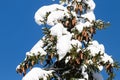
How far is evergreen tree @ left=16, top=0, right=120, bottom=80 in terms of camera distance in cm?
2044

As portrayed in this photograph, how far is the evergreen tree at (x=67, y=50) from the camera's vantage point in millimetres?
20438

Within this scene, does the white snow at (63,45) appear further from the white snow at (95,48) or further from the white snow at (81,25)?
the white snow at (95,48)

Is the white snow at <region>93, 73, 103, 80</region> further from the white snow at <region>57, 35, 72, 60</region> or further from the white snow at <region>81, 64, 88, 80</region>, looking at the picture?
the white snow at <region>57, 35, 72, 60</region>

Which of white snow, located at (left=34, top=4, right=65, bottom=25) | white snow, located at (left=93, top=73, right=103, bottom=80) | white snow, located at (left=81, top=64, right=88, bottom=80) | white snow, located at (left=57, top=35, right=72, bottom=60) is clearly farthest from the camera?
white snow, located at (left=34, top=4, right=65, bottom=25)

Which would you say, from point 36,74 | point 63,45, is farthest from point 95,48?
point 36,74

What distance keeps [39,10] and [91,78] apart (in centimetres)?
459

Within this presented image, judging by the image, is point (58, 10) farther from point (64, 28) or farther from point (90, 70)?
point (90, 70)

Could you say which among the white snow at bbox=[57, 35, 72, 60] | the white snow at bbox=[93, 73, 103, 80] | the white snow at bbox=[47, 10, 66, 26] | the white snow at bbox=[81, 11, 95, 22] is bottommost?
the white snow at bbox=[93, 73, 103, 80]

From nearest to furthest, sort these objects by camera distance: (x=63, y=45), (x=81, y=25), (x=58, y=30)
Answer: (x=63, y=45) < (x=81, y=25) < (x=58, y=30)

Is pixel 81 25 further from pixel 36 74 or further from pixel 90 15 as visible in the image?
pixel 36 74

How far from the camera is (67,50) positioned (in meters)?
20.5

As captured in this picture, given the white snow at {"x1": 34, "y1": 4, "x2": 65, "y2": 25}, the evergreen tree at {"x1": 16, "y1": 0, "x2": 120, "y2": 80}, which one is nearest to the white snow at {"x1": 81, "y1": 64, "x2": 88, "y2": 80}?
the evergreen tree at {"x1": 16, "y1": 0, "x2": 120, "y2": 80}

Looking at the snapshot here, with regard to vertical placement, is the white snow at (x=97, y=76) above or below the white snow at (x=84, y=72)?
above

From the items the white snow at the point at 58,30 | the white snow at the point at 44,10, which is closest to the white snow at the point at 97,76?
the white snow at the point at 58,30
